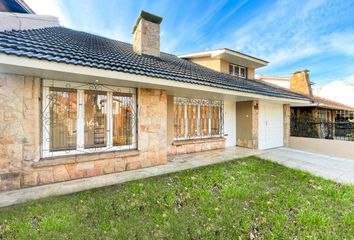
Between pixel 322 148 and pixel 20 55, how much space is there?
1538cm

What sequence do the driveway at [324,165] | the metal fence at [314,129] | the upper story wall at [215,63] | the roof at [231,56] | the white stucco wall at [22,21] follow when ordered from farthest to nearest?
the upper story wall at [215,63] < the metal fence at [314,129] < the roof at [231,56] < the white stucco wall at [22,21] < the driveway at [324,165]

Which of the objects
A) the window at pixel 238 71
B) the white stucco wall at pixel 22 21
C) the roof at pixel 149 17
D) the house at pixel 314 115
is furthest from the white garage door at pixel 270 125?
the white stucco wall at pixel 22 21

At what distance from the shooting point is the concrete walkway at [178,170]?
16.1ft

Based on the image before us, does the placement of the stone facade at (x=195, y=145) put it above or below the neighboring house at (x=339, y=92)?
below

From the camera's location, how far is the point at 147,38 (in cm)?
1008

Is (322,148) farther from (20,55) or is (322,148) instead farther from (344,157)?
(20,55)

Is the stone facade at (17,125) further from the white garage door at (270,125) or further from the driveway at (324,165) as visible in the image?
the white garage door at (270,125)

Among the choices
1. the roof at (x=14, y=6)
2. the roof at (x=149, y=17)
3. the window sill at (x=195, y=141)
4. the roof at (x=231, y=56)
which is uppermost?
the roof at (x=14, y=6)

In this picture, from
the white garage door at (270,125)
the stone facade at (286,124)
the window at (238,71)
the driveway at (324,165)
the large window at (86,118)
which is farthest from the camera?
the window at (238,71)

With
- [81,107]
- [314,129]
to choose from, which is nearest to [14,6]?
[81,107]

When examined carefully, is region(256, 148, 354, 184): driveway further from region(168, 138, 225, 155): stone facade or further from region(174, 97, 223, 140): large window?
region(174, 97, 223, 140): large window

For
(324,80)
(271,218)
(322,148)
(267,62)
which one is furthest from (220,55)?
(324,80)

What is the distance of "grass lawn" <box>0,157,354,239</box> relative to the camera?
363 centimetres

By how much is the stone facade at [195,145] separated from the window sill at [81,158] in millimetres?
3027
